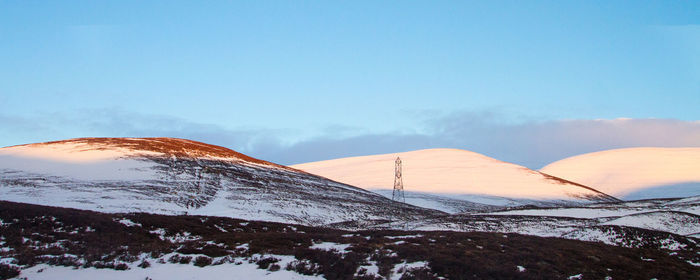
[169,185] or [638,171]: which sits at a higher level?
A: [638,171]

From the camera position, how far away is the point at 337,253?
18.7 meters

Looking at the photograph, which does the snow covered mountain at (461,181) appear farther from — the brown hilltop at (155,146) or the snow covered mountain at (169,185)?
the brown hilltop at (155,146)

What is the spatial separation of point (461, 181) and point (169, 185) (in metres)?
72.1

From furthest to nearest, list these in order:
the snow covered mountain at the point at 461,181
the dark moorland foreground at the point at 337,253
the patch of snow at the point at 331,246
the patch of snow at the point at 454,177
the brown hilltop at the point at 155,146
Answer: the patch of snow at the point at 454,177, the snow covered mountain at the point at 461,181, the brown hilltop at the point at 155,146, the patch of snow at the point at 331,246, the dark moorland foreground at the point at 337,253

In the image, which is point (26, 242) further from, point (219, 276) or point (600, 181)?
point (600, 181)

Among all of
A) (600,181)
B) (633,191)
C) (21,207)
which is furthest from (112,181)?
(600,181)

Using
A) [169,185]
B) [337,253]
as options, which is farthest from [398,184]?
[337,253]

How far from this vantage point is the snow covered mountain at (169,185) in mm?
44875

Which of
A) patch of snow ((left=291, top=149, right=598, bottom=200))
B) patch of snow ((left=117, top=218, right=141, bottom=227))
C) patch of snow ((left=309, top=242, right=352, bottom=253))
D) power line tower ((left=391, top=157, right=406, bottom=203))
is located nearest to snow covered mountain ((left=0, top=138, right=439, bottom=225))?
power line tower ((left=391, top=157, right=406, bottom=203))

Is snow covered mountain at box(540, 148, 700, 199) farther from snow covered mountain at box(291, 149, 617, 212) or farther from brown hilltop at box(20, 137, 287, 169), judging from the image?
brown hilltop at box(20, 137, 287, 169)

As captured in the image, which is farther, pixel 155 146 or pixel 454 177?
pixel 454 177

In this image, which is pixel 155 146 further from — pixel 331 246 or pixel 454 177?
pixel 331 246

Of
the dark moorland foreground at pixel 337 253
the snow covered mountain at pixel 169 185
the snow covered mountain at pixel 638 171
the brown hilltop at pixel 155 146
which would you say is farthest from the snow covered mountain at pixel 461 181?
the dark moorland foreground at pixel 337 253

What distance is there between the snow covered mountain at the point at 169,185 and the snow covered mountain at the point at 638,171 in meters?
84.3
